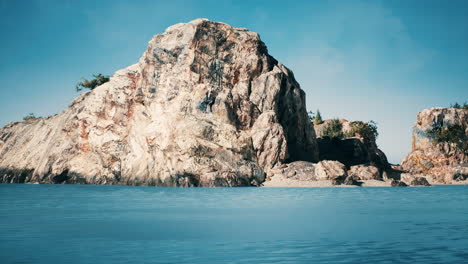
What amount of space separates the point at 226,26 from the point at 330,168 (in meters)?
37.6

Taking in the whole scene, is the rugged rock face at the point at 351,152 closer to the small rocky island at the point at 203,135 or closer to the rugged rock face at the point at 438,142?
the small rocky island at the point at 203,135

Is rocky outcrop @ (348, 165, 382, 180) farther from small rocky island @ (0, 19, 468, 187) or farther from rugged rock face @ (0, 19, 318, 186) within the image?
rugged rock face @ (0, 19, 318, 186)

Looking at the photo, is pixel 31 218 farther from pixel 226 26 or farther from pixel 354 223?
pixel 226 26

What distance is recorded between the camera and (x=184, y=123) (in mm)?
72562

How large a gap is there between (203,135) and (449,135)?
201 ft

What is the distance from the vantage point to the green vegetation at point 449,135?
98062 millimetres

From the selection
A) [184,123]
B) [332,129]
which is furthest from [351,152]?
[184,123]

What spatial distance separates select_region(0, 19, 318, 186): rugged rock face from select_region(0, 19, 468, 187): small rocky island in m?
0.21

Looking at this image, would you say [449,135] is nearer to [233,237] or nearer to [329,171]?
[329,171]

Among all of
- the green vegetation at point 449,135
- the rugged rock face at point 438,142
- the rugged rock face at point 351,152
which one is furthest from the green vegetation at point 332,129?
the green vegetation at point 449,135

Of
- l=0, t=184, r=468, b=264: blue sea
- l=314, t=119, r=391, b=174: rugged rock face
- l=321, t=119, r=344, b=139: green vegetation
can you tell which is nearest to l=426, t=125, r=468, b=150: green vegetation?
l=314, t=119, r=391, b=174: rugged rock face

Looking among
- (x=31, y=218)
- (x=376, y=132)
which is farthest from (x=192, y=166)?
(x=376, y=132)

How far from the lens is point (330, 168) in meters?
69.2

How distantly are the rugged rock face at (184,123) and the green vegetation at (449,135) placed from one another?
3174 centimetres
